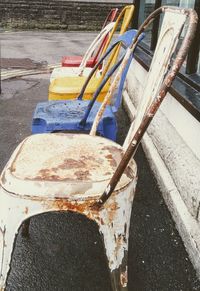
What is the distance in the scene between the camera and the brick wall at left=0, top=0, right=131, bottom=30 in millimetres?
13391

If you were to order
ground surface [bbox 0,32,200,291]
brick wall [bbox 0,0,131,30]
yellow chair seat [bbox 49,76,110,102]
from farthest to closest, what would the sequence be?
brick wall [bbox 0,0,131,30]
yellow chair seat [bbox 49,76,110,102]
ground surface [bbox 0,32,200,291]

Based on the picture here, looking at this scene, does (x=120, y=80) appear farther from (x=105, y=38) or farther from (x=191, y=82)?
(x=105, y=38)

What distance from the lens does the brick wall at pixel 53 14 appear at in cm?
1339

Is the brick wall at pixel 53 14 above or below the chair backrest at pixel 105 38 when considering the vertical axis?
below

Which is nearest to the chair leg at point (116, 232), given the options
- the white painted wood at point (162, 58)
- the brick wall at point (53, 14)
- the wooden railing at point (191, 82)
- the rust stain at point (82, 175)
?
the rust stain at point (82, 175)

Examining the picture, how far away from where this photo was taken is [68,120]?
2.51 metres

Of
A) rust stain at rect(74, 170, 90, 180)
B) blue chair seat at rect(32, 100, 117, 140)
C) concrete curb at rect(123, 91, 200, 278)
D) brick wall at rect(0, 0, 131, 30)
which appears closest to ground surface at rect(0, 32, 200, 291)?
concrete curb at rect(123, 91, 200, 278)

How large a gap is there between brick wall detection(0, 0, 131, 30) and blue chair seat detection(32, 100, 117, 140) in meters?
11.7

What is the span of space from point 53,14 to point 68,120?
1203 cm

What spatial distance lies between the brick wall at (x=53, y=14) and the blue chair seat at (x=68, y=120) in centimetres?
1166

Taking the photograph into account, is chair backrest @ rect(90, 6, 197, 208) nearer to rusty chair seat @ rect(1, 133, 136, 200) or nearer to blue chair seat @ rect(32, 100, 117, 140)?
rusty chair seat @ rect(1, 133, 136, 200)

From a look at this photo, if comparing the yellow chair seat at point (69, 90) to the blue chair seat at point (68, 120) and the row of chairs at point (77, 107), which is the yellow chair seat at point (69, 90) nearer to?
the row of chairs at point (77, 107)

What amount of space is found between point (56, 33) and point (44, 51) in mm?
3850

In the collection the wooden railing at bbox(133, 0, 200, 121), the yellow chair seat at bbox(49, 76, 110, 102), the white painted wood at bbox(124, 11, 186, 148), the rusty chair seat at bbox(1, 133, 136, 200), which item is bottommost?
the yellow chair seat at bbox(49, 76, 110, 102)
